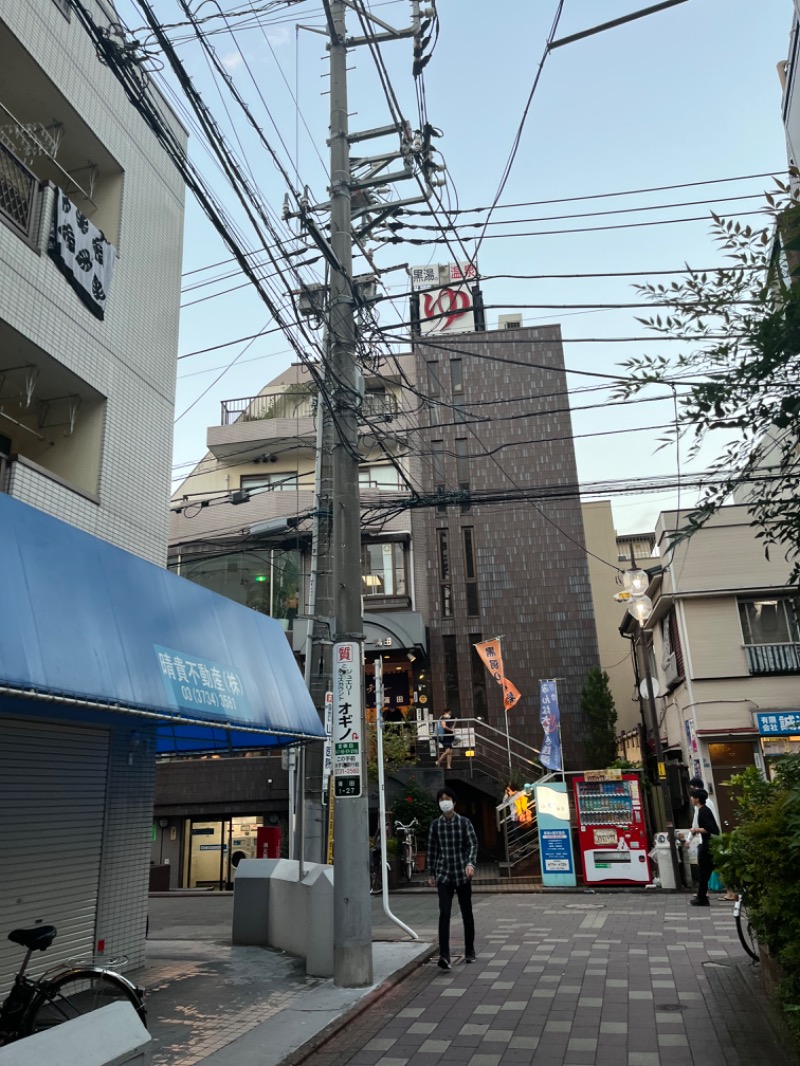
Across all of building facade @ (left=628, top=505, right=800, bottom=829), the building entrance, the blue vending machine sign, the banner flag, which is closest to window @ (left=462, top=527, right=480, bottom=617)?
Result: the banner flag

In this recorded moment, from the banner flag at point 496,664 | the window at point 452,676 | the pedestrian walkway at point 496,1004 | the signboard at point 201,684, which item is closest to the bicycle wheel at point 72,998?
the pedestrian walkway at point 496,1004

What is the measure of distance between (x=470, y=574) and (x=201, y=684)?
71.4 feet

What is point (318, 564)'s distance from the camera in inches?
555

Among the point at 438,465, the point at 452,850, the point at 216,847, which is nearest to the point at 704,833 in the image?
the point at 452,850

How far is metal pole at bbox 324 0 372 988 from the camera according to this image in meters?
8.34

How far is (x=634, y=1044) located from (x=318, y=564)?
922 cm

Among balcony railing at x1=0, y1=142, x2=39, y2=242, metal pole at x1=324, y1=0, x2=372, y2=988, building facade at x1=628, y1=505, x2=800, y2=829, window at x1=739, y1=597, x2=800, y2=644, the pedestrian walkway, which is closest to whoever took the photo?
the pedestrian walkway

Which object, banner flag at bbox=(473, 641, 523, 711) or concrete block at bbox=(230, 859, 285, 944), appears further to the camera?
banner flag at bbox=(473, 641, 523, 711)

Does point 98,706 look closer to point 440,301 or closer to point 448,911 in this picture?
point 448,911

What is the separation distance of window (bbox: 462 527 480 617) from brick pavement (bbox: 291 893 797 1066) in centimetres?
1786

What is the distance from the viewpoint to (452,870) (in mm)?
9414

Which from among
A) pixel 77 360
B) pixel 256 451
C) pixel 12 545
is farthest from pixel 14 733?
pixel 256 451

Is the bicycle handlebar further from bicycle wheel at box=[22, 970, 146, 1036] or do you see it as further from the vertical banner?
bicycle wheel at box=[22, 970, 146, 1036]

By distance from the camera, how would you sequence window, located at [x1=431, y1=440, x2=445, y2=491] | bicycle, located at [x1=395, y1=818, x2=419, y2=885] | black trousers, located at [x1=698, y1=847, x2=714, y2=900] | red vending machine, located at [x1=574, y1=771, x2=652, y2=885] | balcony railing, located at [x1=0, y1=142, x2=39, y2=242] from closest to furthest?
balcony railing, located at [x1=0, y1=142, x2=39, y2=242]
black trousers, located at [x1=698, y1=847, x2=714, y2=900]
red vending machine, located at [x1=574, y1=771, x2=652, y2=885]
bicycle, located at [x1=395, y1=818, x2=419, y2=885]
window, located at [x1=431, y1=440, x2=445, y2=491]
